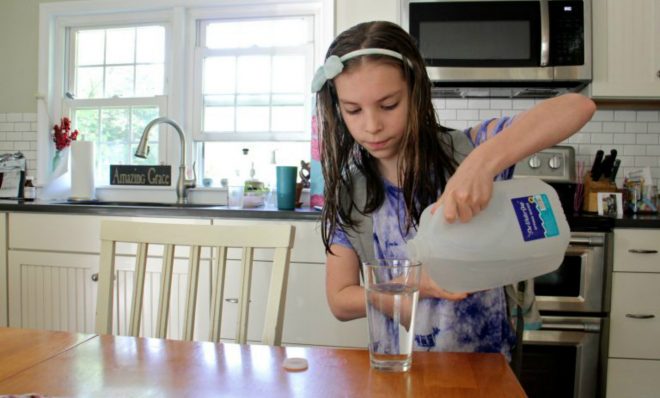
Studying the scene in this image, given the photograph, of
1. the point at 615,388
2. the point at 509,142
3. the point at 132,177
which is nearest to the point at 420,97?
the point at 509,142

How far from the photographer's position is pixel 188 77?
3.06m

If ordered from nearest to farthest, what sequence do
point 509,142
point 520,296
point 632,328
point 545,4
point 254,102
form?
point 509,142 → point 520,296 → point 632,328 → point 545,4 → point 254,102

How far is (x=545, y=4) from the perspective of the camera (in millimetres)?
2373

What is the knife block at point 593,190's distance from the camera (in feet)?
8.33

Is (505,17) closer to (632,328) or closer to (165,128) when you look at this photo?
(632,328)

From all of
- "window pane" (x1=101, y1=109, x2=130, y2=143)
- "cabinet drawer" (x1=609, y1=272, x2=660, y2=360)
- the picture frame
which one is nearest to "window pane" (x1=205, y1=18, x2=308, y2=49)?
"window pane" (x1=101, y1=109, x2=130, y2=143)

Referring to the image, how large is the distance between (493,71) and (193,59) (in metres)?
1.61

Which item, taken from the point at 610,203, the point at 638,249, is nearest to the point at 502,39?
the point at 610,203

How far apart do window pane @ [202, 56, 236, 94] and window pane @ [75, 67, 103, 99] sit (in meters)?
0.66

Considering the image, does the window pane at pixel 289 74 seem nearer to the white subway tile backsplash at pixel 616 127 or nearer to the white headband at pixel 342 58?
the white subway tile backsplash at pixel 616 127

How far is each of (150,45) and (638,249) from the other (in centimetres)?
264

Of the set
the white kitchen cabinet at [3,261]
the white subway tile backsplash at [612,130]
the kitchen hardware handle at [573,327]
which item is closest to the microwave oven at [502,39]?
the white subway tile backsplash at [612,130]

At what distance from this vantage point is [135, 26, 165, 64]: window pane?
3.12 metres

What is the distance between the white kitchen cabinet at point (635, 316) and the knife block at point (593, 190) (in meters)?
0.44
